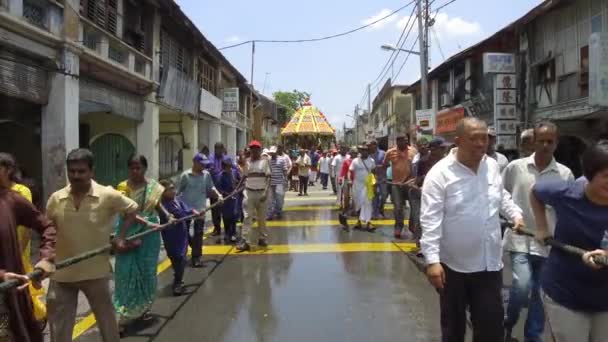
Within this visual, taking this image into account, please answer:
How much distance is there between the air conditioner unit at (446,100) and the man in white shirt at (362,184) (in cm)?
1383

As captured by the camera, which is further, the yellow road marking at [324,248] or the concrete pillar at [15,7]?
the yellow road marking at [324,248]

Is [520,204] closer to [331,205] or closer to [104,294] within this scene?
[104,294]

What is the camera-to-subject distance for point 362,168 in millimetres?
10812

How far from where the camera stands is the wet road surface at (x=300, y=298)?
488cm

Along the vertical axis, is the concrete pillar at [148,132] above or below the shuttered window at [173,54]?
below

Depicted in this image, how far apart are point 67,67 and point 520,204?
858cm

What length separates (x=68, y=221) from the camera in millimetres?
3684

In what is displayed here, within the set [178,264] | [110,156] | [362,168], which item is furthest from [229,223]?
[110,156]

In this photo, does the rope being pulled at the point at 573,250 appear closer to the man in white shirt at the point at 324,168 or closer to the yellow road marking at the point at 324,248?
the yellow road marking at the point at 324,248

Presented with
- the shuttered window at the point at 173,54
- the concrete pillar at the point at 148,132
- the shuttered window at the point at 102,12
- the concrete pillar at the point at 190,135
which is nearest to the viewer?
the shuttered window at the point at 102,12

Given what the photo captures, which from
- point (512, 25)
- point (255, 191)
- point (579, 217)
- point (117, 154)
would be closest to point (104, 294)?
point (579, 217)

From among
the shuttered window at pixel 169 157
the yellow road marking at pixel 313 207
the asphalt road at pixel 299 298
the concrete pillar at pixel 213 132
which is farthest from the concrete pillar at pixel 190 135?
the asphalt road at pixel 299 298

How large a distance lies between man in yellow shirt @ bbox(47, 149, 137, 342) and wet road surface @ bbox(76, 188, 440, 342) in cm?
114

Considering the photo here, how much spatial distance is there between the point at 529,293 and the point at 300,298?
8.49ft
